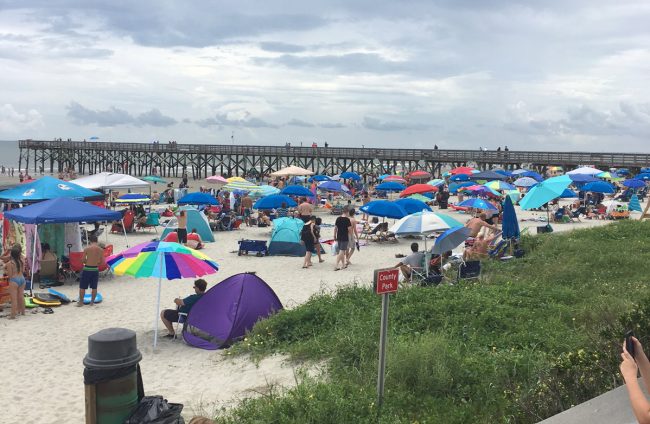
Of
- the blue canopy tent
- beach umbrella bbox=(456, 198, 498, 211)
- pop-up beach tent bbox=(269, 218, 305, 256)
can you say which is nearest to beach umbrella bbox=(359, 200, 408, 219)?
pop-up beach tent bbox=(269, 218, 305, 256)

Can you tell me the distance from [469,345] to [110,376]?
4.19 metres

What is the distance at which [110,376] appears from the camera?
4.05m

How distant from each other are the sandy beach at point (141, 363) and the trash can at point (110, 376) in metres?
1.91

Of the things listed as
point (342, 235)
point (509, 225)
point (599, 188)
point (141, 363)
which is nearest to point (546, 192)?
point (509, 225)

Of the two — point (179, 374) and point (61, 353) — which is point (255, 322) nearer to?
point (179, 374)

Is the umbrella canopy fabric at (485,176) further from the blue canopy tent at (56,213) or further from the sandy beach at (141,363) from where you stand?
the blue canopy tent at (56,213)

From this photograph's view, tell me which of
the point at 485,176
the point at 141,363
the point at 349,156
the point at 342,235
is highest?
the point at 349,156

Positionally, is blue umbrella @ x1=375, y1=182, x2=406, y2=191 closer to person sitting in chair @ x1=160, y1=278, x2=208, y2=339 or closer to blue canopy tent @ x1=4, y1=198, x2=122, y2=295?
blue canopy tent @ x1=4, y1=198, x2=122, y2=295

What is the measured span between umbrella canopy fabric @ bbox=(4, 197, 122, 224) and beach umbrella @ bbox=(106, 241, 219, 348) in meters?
Result: 3.80

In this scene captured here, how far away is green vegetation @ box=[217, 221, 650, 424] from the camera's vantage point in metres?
5.12

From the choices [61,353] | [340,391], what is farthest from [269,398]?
[61,353]

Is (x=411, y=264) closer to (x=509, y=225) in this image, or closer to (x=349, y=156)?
(x=509, y=225)

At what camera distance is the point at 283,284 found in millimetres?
12750

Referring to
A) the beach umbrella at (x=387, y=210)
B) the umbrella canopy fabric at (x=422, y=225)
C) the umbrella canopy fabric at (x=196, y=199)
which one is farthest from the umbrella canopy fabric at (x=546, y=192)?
the umbrella canopy fabric at (x=196, y=199)
